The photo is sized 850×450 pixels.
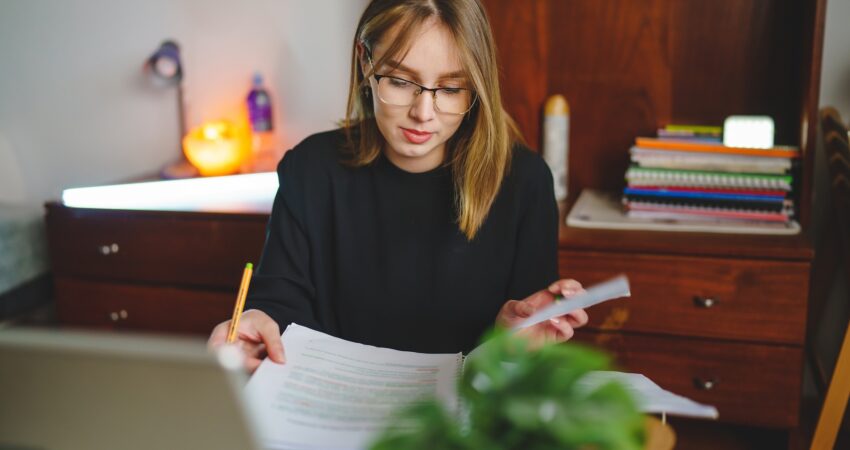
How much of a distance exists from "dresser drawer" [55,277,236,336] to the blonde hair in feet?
2.72

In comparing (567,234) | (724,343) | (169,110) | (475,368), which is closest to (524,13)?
(567,234)

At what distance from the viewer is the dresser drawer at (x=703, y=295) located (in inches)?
64.2

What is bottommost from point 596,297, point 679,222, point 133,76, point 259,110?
point 679,222

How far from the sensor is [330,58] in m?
2.26

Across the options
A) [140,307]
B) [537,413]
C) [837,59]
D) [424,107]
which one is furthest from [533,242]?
[140,307]

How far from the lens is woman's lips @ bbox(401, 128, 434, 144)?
1.20 metres

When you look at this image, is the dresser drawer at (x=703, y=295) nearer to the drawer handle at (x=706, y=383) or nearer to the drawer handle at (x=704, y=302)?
the drawer handle at (x=704, y=302)

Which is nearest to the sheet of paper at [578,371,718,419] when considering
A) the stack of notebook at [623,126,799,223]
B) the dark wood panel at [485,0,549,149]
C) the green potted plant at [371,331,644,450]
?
the green potted plant at [371,331,644,450]

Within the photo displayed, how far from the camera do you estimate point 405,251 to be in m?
1.32

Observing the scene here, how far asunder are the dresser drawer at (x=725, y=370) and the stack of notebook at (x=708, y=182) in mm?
289

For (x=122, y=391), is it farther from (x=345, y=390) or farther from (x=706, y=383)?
(x=706, y=383)

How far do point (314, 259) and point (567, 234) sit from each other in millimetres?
634

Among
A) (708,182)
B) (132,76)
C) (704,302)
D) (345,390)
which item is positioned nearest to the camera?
(345,390)

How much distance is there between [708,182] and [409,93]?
0.90m
